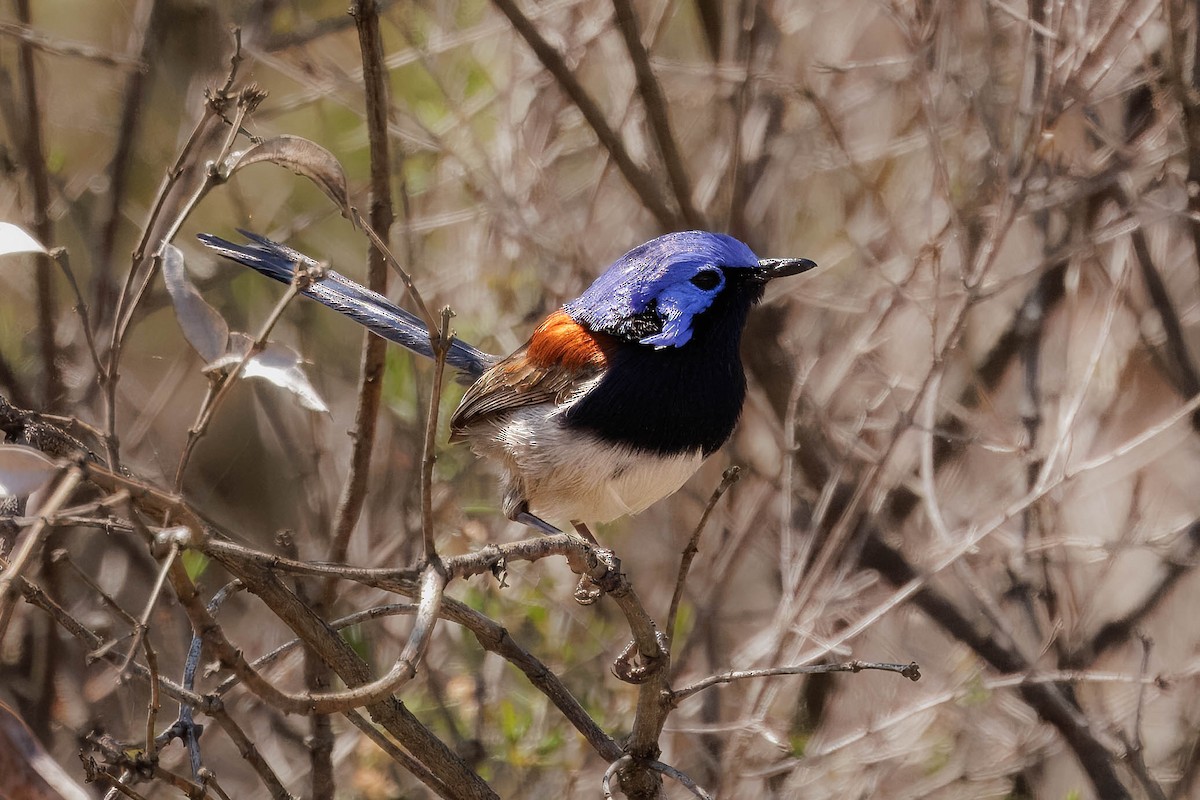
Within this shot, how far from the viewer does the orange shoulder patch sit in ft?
11.1

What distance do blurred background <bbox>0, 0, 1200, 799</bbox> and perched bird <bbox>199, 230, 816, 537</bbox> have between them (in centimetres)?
90

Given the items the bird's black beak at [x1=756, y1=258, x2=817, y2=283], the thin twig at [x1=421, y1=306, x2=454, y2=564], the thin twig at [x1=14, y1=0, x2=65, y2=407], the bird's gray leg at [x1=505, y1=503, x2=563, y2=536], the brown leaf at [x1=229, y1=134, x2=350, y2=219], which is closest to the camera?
the thin twig at [x1=421, y1=306, x2=454, y2=564]

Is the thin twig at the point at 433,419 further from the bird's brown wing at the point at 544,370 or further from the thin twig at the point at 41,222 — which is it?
the thin twig at the point at 41,222

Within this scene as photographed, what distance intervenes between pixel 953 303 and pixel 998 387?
22.3 inches

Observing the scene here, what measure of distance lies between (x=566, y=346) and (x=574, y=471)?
14.9 inches

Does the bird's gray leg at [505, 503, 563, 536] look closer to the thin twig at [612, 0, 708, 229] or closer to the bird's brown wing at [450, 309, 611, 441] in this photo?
the bird's brown wing at [450, 309, 611, 441]

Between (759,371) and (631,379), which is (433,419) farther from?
(759,371)

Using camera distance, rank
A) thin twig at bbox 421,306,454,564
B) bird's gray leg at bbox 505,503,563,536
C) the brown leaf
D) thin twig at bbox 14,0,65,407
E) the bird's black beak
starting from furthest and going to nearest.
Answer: thin twig at bbox 14,0,65,407
bird's gray leg at bbox 505,503,563,536
the bird's black beak
the brown leaf
thin twig at bbox 421,306,454,564

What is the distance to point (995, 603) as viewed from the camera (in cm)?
479

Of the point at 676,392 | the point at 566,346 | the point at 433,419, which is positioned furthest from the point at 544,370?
the point at 433,419

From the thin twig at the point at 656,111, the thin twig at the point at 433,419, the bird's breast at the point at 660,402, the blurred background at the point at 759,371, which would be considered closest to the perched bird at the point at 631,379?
the bird's breast at the point at 660,402

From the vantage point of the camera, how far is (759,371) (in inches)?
187

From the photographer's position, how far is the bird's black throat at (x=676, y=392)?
10.6 ft

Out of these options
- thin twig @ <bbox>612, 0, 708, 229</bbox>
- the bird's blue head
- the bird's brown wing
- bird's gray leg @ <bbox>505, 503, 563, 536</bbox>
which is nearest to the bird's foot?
bird's gray leg @ <bbox>505, 503, 563, 536</bbox>
